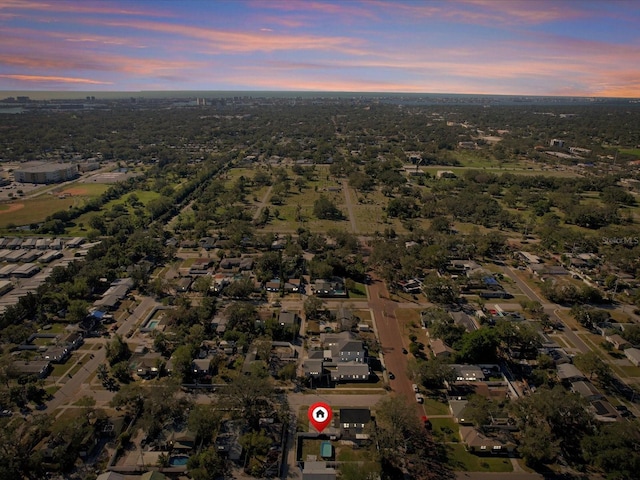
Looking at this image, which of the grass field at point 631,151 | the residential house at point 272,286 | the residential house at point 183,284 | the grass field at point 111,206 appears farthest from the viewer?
the grass field at point 631,151

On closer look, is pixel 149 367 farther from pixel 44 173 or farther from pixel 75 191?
pixel 44 173

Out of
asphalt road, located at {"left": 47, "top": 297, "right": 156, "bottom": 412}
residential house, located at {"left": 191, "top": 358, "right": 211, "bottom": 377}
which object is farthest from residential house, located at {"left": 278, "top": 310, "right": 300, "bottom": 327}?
asphalt road, located at {"left": 47, "top": 297, "right": 156, "bottom": 412}

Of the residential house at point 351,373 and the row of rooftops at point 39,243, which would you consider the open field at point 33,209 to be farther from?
the residential house at point 351,373

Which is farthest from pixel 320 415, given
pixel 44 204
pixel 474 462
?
pixel 44 204

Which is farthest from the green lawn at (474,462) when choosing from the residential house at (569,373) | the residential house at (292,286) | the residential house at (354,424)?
Answer: the residential house at (292,286)

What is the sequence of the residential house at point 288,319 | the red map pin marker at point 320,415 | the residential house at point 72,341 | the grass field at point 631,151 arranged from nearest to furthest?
the red map pin marker at point 320,415 → the residential house at point 72,341 → the residential house at point 288,319 → the grass field at point 631,151

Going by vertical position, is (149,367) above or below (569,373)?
below

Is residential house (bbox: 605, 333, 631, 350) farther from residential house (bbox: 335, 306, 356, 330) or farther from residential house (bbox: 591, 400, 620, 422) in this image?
residential house (bbox: 335, 306, 356, 330)
